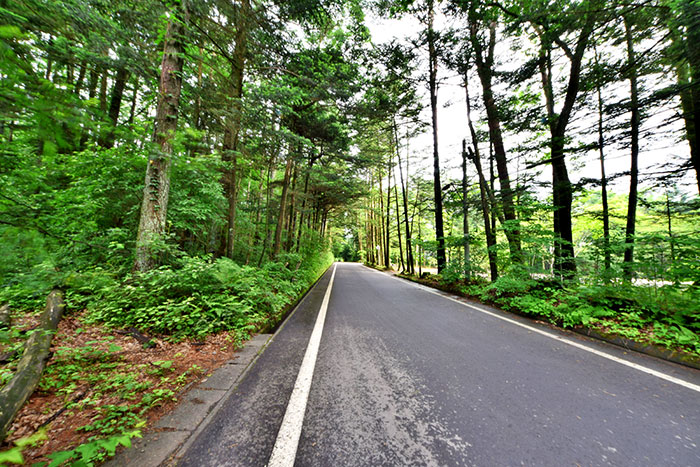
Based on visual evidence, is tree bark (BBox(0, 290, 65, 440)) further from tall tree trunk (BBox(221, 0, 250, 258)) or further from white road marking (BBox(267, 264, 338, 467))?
tall tree trunk (BBox(221, 0, 250, 258))

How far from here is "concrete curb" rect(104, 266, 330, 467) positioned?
140cm

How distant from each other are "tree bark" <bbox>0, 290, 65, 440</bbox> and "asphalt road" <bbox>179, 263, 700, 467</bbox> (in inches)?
Result: 49.6

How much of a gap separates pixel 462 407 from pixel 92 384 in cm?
342

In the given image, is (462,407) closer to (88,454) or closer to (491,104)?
Answer: (88,454)

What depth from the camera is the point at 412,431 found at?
1717mm

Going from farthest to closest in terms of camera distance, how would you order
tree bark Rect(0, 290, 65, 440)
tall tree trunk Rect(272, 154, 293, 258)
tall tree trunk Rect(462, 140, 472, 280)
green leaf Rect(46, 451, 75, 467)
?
tall tree trunk Rect(272, 154, 293, 258)
tall tree trunk Rect(462, 140, 472, 280)
tree bark Rect(0, 290, 65, 440)
green leaf Rect(46, 451, 75, 467)

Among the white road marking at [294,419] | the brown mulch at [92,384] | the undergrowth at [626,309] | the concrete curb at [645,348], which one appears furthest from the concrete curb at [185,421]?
the undergrowth at [626,309]

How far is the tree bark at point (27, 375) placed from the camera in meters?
1.51

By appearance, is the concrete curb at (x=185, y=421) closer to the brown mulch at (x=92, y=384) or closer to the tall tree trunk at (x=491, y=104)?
the brown mulch at (x=92, y=384)

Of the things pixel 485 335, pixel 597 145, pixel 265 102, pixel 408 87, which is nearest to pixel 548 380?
pixel 485 335

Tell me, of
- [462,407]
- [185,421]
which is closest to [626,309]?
[462,407]

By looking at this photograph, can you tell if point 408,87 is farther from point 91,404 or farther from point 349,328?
point 91,404

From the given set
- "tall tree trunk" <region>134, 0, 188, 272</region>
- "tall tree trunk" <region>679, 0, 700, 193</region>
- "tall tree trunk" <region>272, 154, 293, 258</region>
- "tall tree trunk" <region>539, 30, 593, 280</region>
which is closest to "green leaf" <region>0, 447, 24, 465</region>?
"tall tree trunk" <region>134, 0, 188, 272</region>

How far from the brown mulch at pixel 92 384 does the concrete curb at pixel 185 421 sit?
12 centimetres
